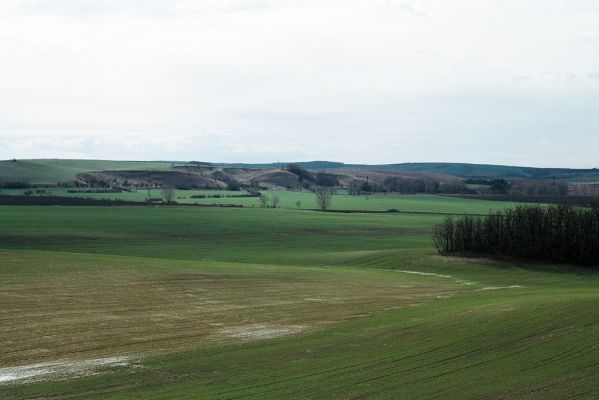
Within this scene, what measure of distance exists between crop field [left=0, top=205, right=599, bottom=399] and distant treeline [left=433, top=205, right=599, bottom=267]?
11.6 feet

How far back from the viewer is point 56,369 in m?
26.1

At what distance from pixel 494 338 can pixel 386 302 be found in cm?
1473

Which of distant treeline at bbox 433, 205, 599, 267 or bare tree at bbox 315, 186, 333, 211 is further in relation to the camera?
bare tree at bbox 315, 186, 333, 211

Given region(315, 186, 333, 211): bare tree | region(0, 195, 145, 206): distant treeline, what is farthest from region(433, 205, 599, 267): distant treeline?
region(315, 186, 333, 211): bare tree

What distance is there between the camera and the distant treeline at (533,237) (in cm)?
7631

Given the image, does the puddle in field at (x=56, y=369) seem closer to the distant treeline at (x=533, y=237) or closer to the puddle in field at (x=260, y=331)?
the puddle in field at (x=260, y=331)

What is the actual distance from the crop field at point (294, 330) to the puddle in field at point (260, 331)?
0.10m

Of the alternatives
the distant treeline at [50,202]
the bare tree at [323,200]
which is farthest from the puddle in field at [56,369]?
the bare tree at [323,200]

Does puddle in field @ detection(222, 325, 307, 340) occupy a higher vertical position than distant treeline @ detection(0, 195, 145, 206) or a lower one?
lower

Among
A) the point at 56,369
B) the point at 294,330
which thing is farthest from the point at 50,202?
the point at 56,369

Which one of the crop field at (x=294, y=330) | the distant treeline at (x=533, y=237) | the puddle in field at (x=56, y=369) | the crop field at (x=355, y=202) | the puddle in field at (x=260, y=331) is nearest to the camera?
the crop field at (x=294, y=330)

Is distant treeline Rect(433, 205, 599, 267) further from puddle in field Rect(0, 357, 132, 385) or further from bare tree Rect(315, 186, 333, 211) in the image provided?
bare tree Rect(315, 186, 333, 211)

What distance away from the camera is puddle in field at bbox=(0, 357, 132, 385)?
2494cm

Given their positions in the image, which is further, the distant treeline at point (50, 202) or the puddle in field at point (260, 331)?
the distant treeline at point (50, 202)
